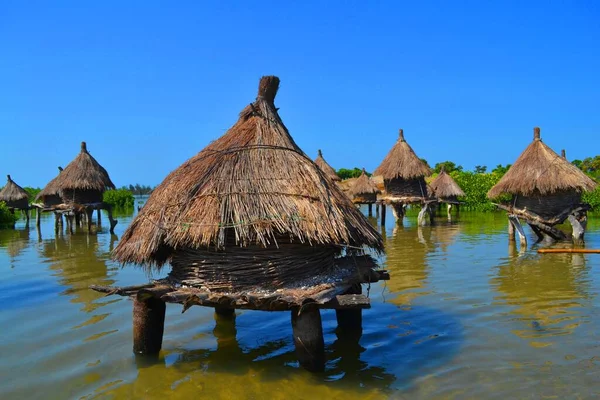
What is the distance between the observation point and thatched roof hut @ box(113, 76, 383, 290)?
500cm

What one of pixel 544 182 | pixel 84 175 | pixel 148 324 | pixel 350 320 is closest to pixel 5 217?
pixel 84 175

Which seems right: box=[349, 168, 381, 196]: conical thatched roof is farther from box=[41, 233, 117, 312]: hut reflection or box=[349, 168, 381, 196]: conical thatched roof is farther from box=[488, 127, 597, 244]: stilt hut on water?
box=[488, 127, 597, 244]: stilt hut on water

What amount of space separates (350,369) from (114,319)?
363cm

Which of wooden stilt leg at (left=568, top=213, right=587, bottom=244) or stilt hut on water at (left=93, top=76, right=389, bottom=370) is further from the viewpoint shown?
wooden stilt leg at (left=568, top=213, right=587, bottom=244)

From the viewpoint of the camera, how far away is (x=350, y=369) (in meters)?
5.28

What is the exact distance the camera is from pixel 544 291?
8305 mm

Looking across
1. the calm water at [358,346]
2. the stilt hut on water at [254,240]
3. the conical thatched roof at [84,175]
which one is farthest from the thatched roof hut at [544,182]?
the conical thatched roof at [84,175]

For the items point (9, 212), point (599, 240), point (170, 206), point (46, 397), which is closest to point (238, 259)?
point (170, 206)

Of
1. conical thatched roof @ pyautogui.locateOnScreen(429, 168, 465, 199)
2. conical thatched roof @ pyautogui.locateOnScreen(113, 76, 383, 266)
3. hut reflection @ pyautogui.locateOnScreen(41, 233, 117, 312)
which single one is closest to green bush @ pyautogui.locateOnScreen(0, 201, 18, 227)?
hut reflection @ pyautogui.locateOnScreen(41, 233, 117, 312)

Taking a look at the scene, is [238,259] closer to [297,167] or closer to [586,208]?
[297,167]

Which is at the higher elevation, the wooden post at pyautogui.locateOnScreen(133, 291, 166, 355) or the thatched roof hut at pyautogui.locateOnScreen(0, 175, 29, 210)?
the thatched roof hut at pyautogui.locateOnScreen(0, 175, 29, 210)

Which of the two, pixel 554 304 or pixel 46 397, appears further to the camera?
pixel 554 304

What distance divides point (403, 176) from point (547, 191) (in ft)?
28.6

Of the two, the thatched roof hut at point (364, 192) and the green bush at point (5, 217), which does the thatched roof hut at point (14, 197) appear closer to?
the green bush at point (5, 217)
